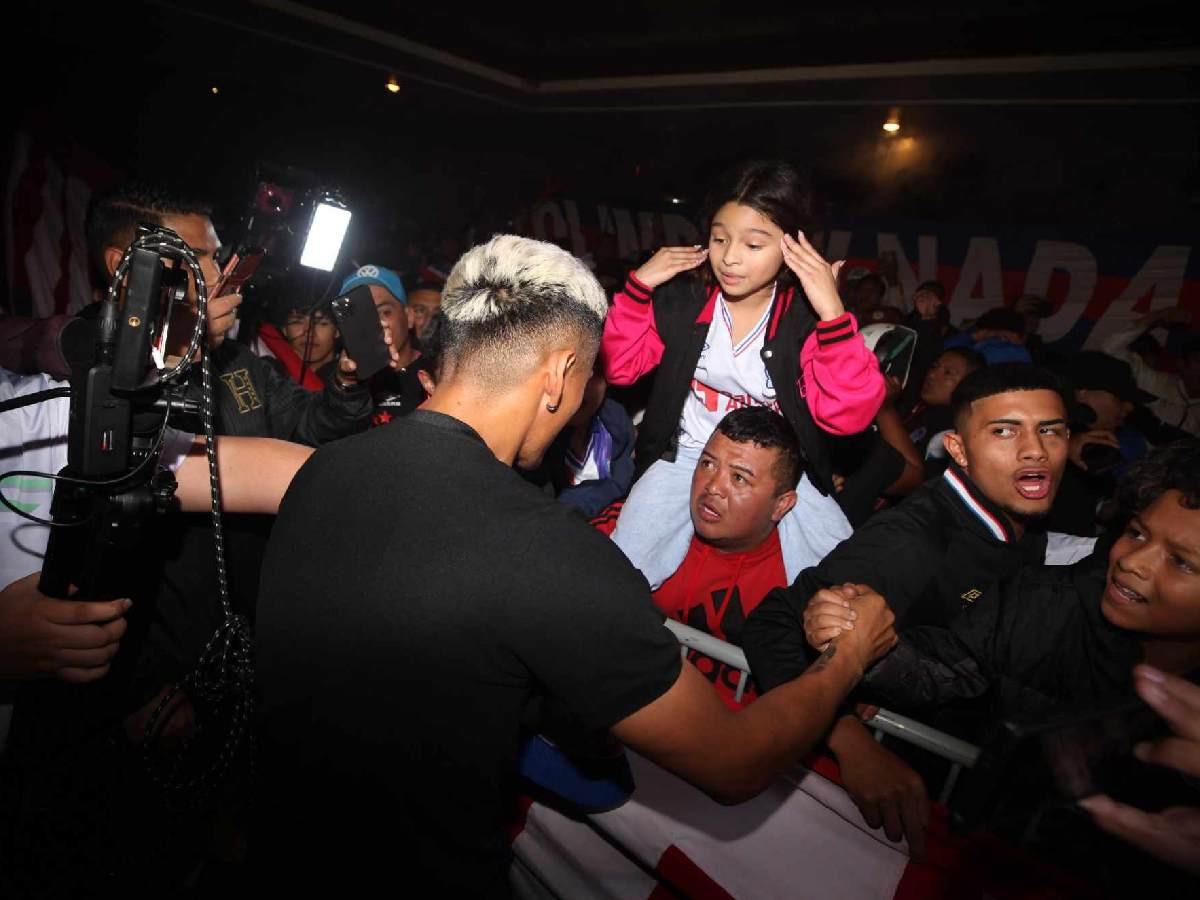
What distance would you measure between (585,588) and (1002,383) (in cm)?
207

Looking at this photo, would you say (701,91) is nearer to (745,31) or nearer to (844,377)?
(745,31)

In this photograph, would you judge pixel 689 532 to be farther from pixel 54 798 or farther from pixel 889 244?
pixel 889 244

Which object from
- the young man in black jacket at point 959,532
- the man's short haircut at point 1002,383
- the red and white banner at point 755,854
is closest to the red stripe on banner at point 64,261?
the red and white banner at point 755,854

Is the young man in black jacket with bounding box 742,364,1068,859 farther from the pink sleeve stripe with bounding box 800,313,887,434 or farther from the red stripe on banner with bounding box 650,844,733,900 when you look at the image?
the red stripe on banner with bounding box 650,844,733,900

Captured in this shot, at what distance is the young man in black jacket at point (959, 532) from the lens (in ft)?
6.83

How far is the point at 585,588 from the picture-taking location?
113cm

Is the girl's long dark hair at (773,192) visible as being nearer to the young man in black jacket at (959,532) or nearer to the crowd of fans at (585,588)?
the crowd of fans at (585,588)

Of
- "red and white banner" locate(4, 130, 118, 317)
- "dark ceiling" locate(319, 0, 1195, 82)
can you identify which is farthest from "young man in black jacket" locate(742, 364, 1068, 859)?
"red and white banner" locate(4, 130, 118, 317)

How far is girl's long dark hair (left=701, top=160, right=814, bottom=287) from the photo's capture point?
8.43 ft

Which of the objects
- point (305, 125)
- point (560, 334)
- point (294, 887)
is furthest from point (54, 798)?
point (305, 125)

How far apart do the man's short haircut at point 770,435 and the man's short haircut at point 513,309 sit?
4.55ft

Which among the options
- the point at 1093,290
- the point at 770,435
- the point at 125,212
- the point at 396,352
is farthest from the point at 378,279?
the point at 1093,290

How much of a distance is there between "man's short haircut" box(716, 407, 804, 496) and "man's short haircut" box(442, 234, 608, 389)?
1386 millimetres

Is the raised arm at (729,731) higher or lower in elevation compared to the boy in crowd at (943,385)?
lower
